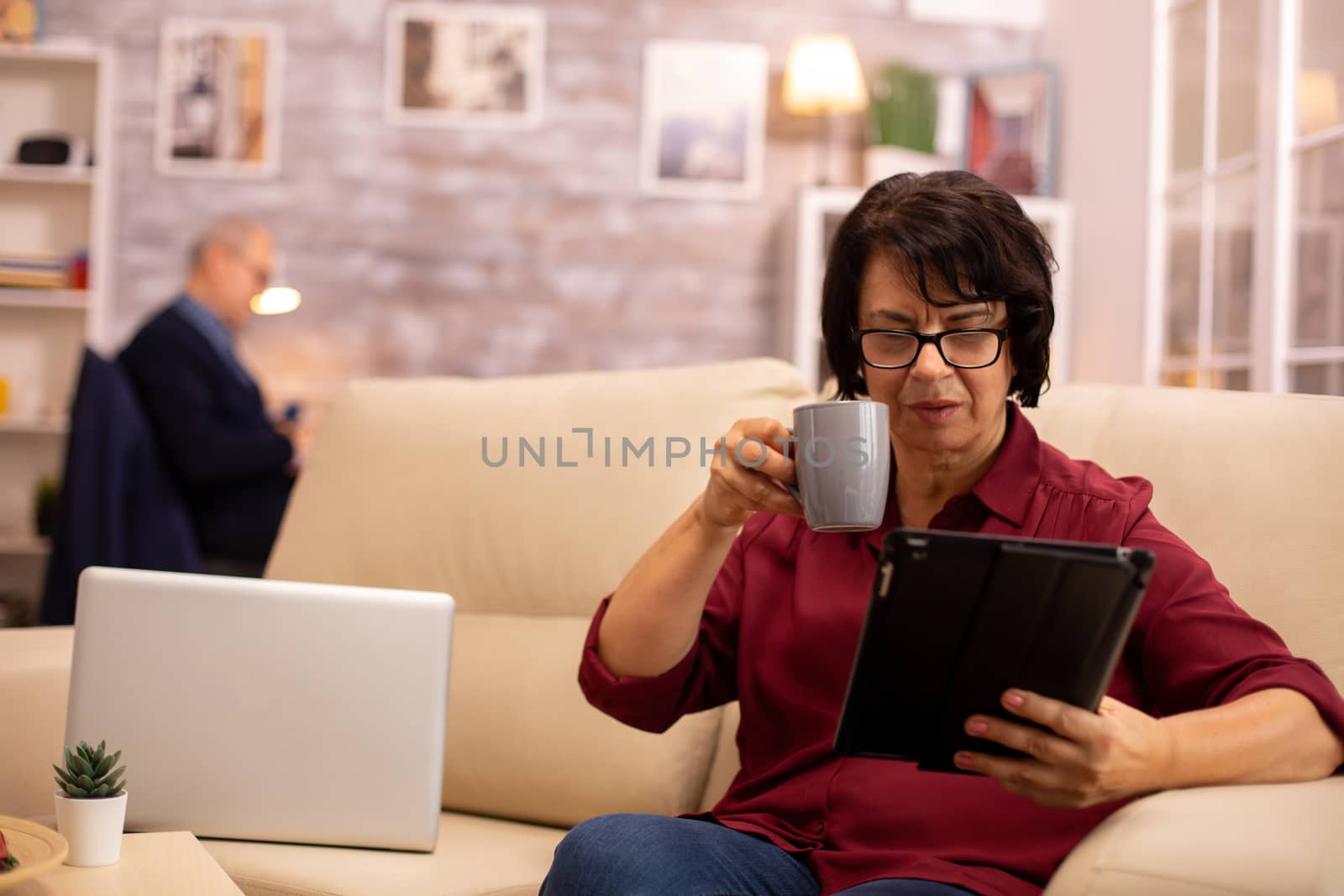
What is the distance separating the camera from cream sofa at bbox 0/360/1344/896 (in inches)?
54.3

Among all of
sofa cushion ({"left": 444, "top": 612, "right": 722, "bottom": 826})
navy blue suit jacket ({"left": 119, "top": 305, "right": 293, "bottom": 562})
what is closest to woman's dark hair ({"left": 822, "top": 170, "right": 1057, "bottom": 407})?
sofa cushion ({"left": 444, "top": 612, "right": 722, "bottom": 826})

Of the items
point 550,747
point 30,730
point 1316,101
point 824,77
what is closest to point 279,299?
point 30,730

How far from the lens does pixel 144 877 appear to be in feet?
3.54

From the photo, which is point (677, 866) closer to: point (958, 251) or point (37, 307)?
point (958, 251)

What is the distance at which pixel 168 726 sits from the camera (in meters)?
1.33

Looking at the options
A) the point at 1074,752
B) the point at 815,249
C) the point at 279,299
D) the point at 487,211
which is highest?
the point at 487,211

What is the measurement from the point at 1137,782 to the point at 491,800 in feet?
3.17

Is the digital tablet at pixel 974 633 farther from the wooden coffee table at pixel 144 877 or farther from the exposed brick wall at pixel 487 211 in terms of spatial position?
the exposed brick wall at pixel 487 211

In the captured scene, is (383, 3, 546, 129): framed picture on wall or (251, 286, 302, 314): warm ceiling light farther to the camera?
(383, 3, 546, 129): framed picture on wall

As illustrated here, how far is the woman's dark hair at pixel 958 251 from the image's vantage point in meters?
1.22

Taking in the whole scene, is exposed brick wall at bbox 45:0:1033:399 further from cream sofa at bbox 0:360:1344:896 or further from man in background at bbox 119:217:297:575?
cream sofa at bbox 0:360:1344:896

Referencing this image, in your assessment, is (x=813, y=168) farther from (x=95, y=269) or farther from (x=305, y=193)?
(x=95, y=269)

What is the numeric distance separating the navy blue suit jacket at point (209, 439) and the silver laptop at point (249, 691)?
1.96 metres

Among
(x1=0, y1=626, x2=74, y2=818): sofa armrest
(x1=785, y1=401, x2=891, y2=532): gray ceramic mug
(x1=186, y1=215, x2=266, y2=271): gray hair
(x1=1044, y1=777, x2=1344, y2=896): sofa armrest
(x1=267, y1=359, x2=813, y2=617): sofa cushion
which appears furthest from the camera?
(x1=186, y1=215, x2=266, y2=271): gray hair
